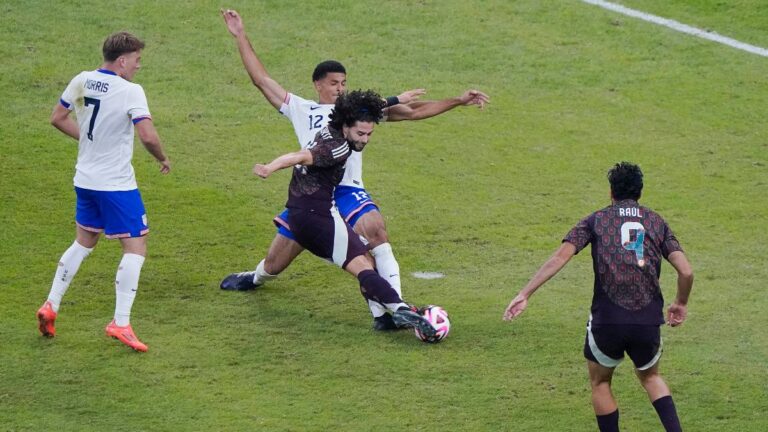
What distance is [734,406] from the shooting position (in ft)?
27.6

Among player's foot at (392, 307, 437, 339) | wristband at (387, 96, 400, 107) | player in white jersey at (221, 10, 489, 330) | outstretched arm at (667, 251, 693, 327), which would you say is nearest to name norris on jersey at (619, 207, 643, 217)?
outstretched arm at (667, 251, 693, 327)

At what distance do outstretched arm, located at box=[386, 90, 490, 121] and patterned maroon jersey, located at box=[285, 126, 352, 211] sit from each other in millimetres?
1095

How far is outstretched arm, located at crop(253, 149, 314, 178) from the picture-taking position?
327 inches

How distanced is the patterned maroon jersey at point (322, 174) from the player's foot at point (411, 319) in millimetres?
971

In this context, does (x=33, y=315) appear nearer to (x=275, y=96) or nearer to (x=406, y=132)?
(x=275, y=96)

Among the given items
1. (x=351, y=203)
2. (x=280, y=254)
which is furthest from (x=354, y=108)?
(x=280, y=254)

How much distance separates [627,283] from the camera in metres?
7.57

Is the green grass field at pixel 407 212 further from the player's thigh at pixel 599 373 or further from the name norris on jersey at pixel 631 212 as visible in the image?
the name norris on jersey at pixel 631 212

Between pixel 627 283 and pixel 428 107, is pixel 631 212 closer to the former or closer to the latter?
pixel 627 283

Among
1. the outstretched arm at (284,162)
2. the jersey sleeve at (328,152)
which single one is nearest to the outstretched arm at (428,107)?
the jersey sleeve at (328,152)

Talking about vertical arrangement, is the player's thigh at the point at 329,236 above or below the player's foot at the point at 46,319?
above

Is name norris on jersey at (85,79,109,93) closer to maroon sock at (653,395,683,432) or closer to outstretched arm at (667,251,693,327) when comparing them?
outstretched arm at (667,251,693,327)

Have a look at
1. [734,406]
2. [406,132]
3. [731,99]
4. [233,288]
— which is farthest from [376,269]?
[731,99]

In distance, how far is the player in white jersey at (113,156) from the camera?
9094 mm
